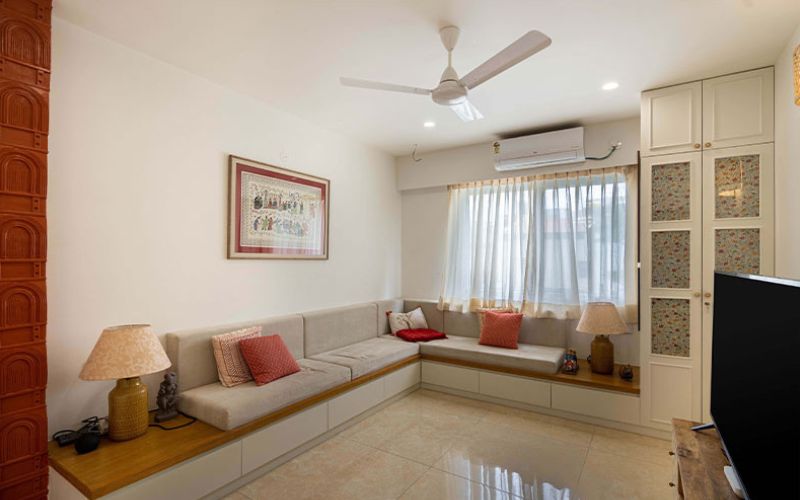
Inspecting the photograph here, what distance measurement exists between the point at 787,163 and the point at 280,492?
3.84 meters

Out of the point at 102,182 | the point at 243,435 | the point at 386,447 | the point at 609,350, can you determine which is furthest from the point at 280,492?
the point at 609,350

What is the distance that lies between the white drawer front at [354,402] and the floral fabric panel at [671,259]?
2578mm

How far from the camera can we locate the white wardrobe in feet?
9.11

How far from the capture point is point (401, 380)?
3.98m

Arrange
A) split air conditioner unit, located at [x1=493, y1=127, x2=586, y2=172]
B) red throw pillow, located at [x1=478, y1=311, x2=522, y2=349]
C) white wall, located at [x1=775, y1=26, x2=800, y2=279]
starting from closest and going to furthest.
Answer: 1. white wall, located at [x1=775, y1=26, x2=800, y2=279]
2. split air conditioner unit, located at [x1=493, y1=127, x2=586, y2=172]
3. red throw pillow, located at [x1=478, y1=311, x2=522, y2=349]

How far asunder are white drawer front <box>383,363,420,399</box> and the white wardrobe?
83.5 inches

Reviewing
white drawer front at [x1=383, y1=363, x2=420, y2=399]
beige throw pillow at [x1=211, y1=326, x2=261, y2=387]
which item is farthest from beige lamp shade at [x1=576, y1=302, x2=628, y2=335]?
beige throw pillow at [x1=211, y1=326, x2=261, y2=387]

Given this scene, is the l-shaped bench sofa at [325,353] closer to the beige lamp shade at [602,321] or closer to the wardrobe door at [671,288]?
the beige lamp shade at [602,321]

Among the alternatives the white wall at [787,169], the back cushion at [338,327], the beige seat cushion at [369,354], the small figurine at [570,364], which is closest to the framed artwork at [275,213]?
the back cushion at [338,327]

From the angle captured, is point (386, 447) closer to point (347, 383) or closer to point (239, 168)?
point (347, 383)

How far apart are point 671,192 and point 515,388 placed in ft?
7.24

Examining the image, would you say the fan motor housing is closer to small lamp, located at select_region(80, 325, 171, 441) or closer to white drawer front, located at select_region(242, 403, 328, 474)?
small lamp, located at select_region(80, 325, 171, 441)

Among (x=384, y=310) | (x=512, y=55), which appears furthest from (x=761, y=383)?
(x=384, y=310)

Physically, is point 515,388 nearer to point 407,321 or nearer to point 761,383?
point 407,321
